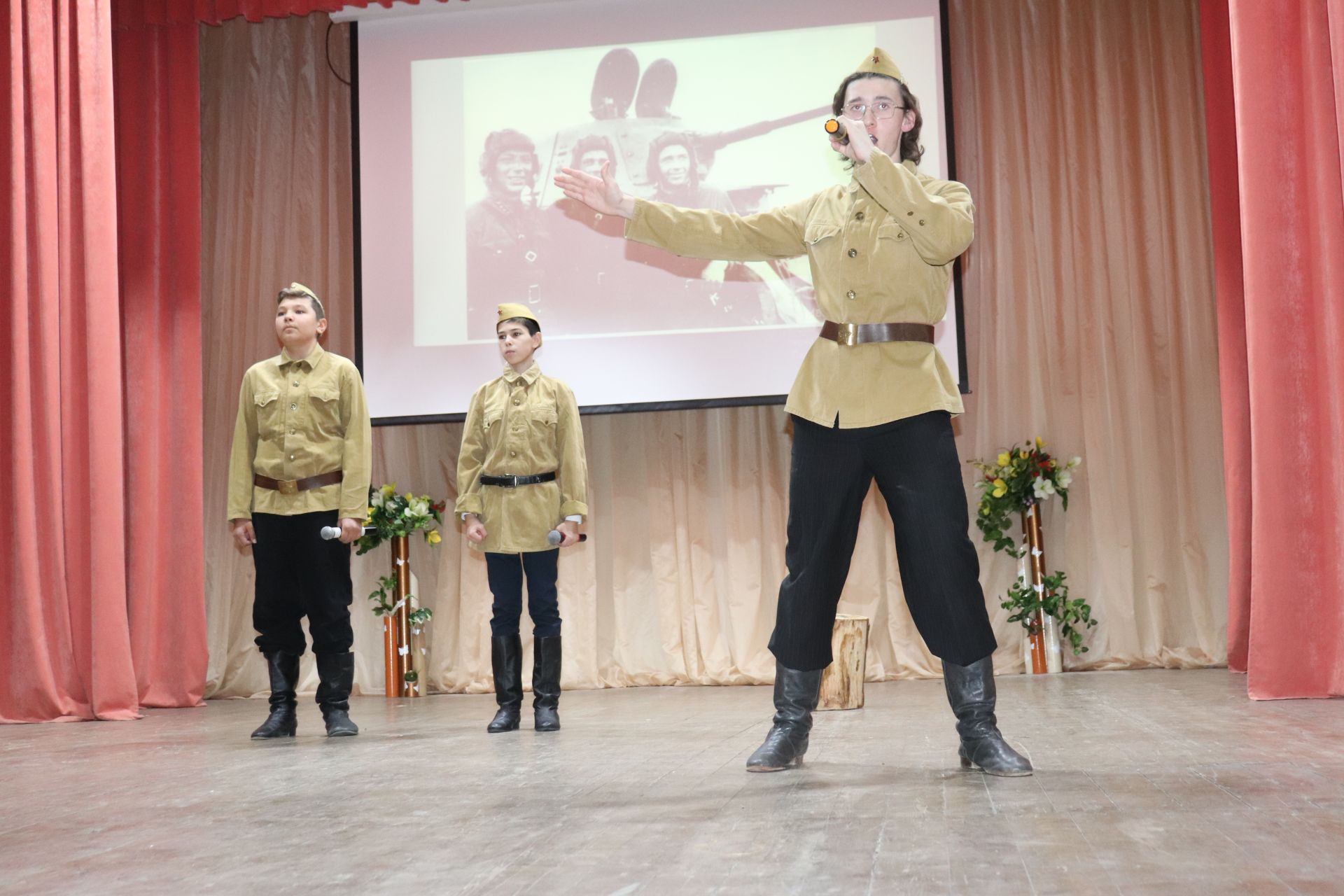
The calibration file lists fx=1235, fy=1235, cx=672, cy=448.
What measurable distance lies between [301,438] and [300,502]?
0.60 feet

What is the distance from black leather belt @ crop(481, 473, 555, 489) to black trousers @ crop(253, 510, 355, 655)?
46 cm

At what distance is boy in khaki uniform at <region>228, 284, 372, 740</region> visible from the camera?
11.1 feet

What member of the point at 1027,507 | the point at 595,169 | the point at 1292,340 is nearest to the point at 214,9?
the point at 595,169

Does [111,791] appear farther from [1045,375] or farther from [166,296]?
[1045,375]

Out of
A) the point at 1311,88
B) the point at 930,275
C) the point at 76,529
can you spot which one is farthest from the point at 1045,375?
the point at 76,529

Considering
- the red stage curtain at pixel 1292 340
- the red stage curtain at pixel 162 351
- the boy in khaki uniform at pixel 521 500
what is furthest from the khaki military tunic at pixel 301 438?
the red stage curtain at pixel 1292 340

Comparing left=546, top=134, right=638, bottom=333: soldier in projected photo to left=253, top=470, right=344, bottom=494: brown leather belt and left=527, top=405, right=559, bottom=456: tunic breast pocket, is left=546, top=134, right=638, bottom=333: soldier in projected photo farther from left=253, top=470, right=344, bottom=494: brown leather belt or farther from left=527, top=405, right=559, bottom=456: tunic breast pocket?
left=253, top=470, right=344, bottom=494: brown leather belt

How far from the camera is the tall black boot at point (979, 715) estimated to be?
2205mm

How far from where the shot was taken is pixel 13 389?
166 inches

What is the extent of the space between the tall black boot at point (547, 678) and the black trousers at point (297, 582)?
22.0 inches

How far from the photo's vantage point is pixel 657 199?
5266mm

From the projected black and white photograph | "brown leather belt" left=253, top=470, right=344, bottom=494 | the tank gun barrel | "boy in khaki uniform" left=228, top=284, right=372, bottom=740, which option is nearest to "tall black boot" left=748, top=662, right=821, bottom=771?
"boy in khaki uniform" left=228, top=284, right=372, bottom=740

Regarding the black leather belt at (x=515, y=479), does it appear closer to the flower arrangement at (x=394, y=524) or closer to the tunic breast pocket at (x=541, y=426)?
the tunic breast pocket at (x=541, y=426)

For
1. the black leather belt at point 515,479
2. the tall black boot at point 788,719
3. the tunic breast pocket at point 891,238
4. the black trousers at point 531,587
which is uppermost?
the tunic breast pocket at point 891,238
